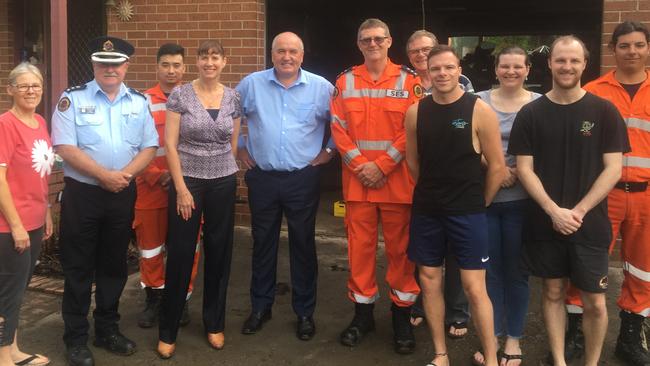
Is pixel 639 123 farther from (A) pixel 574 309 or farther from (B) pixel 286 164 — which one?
(B) pixel 286 164

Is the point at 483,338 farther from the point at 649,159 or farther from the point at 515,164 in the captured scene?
the point at 649,159

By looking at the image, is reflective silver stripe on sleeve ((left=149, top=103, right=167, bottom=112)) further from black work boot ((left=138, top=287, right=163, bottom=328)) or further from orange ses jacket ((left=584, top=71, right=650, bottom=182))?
orange ses jacket ((left=584, top=71, right=650, bottom=182))

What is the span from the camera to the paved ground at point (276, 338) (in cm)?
379

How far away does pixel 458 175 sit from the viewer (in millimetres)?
3361

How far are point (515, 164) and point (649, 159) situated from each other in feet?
2.53

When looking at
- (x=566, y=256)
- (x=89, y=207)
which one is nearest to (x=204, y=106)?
(x=89, y=207)

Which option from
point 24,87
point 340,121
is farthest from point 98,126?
point 340,121

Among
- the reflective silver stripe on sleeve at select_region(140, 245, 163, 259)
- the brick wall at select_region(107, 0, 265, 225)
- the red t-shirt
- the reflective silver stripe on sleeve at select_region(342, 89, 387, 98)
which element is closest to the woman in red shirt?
the red t-shirt

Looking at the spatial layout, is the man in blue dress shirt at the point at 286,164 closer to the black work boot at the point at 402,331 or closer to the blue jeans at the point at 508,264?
the black work boot at the point at 402,331

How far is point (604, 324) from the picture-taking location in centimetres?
336

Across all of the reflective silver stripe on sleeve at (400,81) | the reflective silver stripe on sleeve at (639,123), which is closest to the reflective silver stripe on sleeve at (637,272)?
the reflective silver stripe on sleeve at (639,123)

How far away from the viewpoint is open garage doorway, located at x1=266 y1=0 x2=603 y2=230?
28.3 ft

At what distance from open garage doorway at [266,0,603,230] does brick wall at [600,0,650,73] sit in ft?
10.4

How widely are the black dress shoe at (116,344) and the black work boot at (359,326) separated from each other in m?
1.34
